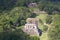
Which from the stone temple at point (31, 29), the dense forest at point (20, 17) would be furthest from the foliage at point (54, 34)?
the stone temple at point (31, 29)

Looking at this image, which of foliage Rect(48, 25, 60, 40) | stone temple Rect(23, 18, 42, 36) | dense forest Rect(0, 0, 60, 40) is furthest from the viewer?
stone temple Rect(23, 18, 42, 36)

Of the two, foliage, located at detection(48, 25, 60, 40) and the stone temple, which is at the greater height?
foliage, located at detection(48, 25, 60, 40)

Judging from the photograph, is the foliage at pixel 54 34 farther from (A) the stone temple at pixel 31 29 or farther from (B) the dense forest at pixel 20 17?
(A) the stone temple at pixel 31 29

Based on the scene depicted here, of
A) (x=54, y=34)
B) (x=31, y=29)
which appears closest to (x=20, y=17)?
(x=31, y=29)

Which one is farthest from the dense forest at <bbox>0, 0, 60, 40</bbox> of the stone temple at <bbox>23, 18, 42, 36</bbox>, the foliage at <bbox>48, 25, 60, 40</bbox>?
the stone temple at <bbox>23, 18, 42, 36</bbox>

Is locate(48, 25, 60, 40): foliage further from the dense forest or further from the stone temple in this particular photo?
the stone temple

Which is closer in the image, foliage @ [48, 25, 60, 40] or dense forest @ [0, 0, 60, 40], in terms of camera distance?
dense forest @ [0, 0, 60, 40]

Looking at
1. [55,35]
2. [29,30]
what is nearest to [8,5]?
[29,30]

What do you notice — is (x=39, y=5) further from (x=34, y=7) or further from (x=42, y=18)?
(x=42, y=18)

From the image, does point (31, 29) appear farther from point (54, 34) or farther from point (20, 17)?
point (54, 34)
